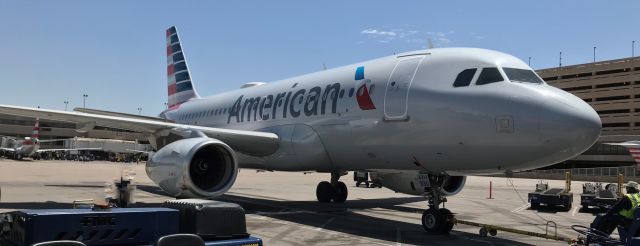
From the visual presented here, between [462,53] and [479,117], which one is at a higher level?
[462,53]

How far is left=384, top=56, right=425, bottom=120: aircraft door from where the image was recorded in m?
11.5

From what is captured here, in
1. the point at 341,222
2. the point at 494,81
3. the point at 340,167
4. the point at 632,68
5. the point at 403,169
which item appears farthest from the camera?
the point at 632,68

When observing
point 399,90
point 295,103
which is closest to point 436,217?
point 399,90

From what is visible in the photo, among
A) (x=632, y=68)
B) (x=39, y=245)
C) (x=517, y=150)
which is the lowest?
(x=39, y=245)

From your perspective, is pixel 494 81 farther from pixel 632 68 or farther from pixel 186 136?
pixel 632 68

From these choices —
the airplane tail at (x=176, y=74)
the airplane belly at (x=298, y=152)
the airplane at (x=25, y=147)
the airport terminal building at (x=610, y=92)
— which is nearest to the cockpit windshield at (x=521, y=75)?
the airplane belly at (x=298, y=152)

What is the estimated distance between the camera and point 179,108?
979 inches

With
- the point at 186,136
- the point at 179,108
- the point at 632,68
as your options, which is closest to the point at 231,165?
the point at 186,136

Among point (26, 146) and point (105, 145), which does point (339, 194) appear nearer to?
point (26, 146)

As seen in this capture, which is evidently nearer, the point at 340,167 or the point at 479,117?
the point at 479,117

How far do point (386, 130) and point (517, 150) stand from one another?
302 centimetres

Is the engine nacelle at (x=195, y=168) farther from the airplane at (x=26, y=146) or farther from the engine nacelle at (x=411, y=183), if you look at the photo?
the airplane at (x=26, y=146)

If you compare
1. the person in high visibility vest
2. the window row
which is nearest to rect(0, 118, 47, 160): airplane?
the window row

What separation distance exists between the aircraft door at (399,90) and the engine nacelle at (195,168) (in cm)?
414
